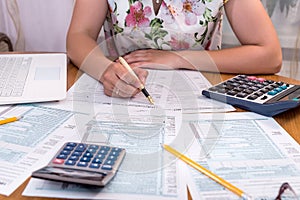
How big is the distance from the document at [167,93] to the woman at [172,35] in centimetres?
4

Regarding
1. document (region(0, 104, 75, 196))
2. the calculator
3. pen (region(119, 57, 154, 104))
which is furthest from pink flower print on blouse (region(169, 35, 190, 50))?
the calculator

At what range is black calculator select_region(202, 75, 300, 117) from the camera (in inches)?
31.1

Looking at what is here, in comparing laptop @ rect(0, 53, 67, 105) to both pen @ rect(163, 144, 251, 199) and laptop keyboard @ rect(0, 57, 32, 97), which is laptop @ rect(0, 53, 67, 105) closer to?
laptop keyboard @ rect(0, 57, 32, 97)

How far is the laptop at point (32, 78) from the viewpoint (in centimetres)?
85

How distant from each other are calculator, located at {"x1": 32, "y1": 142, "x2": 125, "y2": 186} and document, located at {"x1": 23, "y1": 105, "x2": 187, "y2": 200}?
0.01 m

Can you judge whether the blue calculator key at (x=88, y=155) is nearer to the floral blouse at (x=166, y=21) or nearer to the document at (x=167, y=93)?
the document at (x=167, y=93)

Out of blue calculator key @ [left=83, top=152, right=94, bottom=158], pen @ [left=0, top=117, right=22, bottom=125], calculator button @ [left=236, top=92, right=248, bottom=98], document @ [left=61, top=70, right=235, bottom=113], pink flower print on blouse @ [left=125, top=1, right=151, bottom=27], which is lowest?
document @ [left=61, top=70, right=235, bottom=113]

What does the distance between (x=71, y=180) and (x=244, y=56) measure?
675mm

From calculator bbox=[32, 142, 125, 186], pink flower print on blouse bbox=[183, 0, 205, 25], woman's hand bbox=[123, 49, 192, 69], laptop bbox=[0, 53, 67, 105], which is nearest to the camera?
calculator bbox=[32, 142, 125, 186]

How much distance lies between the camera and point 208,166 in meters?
0.61

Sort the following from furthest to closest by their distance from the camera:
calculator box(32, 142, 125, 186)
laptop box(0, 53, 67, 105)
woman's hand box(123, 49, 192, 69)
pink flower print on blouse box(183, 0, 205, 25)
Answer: pink flower print on blouse box(183, 0, 205, 25) → woman's hand box(123, 49, 192, 69) → laptop box(0, 53, 67, 105) → calculator box(32, 142, 125, 186)

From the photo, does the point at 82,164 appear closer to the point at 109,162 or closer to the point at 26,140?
the point at 109,162

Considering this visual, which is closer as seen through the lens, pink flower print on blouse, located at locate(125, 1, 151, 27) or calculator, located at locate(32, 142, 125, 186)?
calculator, located at locate(32, 142, 125, 186)

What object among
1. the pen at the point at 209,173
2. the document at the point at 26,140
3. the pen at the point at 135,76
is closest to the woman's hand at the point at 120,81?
the pen at the point at 135,76
